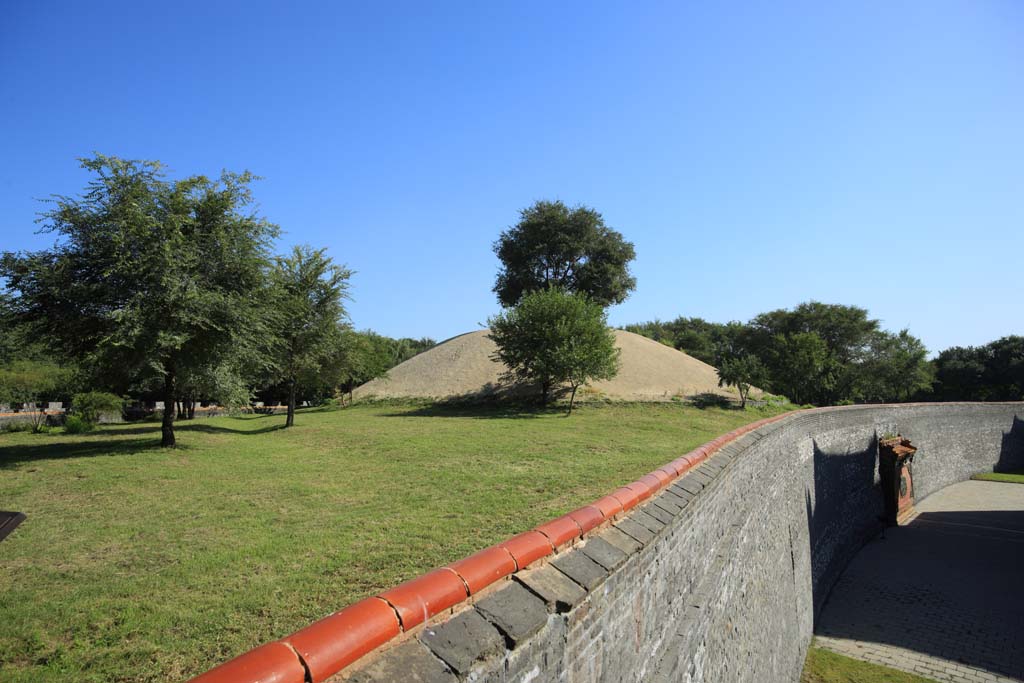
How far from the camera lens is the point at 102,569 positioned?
532 cm

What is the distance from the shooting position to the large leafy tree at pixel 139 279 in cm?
1227

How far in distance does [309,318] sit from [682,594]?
2025cm

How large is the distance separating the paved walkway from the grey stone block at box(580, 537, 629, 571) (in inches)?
524

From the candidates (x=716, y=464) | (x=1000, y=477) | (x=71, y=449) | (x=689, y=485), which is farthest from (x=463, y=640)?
(x=1000, y=477)

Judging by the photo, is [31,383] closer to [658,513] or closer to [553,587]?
[658,513]

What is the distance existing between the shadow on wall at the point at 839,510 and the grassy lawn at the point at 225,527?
14.9 ft

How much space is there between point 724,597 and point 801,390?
42388 mm

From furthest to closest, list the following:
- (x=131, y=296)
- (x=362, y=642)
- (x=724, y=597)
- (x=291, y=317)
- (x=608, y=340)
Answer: (x=608, y=340) < (x=291, y=317) < (x=131, y=296) < (x=724, y=597) < (x=362, y=642)

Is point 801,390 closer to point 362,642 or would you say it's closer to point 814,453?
point 814,453

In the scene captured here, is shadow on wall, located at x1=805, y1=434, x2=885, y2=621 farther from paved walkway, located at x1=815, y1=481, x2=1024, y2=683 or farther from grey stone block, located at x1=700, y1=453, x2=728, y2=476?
grey stone block, located at x1=700, y1=453, x2=728, y2=476

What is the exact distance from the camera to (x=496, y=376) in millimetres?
37094

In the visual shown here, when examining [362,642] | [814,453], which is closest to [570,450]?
[814,453]

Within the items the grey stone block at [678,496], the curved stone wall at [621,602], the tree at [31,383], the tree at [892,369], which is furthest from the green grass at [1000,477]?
the tree at [31,383]

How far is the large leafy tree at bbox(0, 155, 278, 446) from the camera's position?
12273mm
